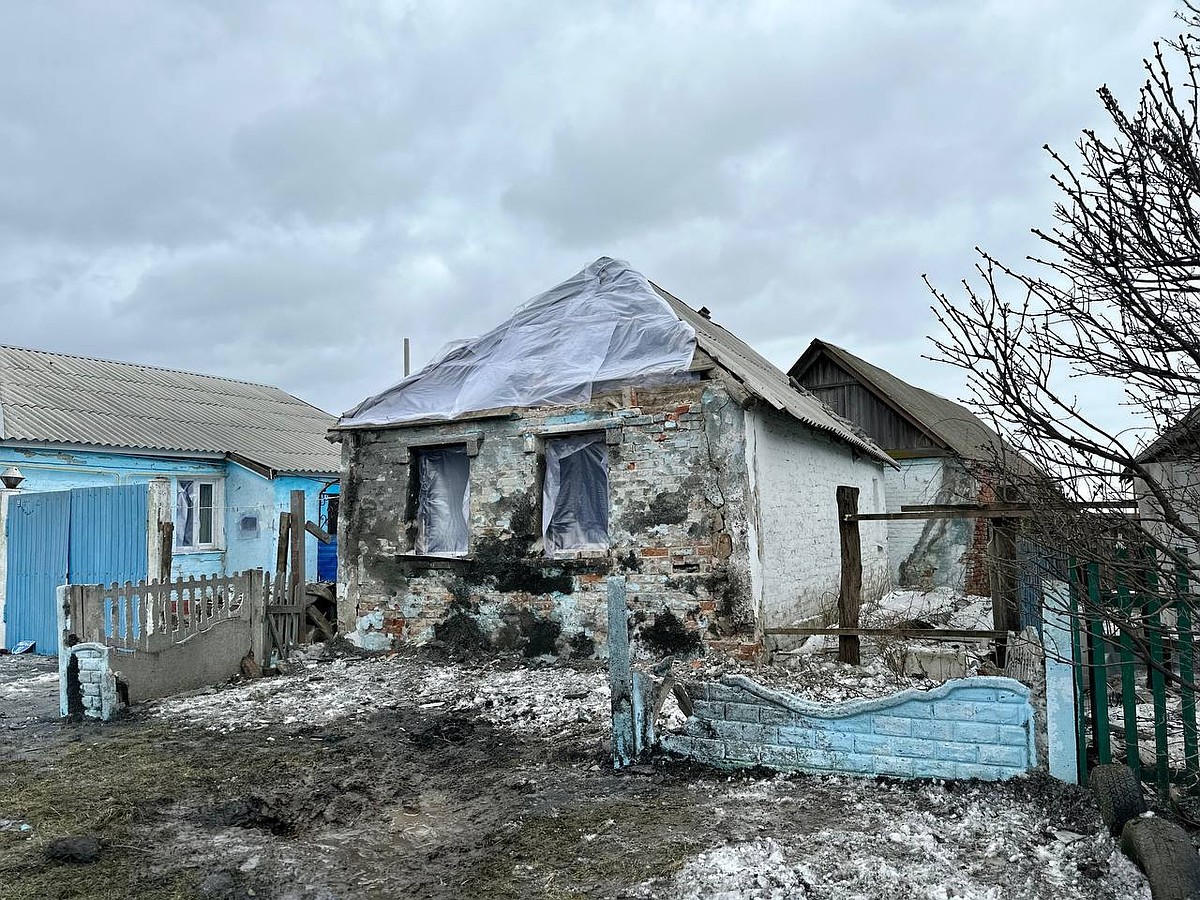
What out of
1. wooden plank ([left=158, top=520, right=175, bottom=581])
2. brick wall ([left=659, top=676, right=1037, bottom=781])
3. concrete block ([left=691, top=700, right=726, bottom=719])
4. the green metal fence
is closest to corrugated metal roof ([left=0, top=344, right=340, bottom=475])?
wooden plank ([left=158, top=520, right=175, bottom=581])

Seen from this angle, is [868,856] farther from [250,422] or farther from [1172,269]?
[250,422]

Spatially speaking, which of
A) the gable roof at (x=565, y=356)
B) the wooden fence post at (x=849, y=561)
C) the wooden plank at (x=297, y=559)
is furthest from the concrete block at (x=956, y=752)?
the wooden plank at (x=297, y=559)

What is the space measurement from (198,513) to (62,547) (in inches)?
148

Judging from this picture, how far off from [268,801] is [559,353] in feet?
19.7

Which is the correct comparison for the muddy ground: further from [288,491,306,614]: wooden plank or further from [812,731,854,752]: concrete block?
[288,491,306,614]: wooden plank

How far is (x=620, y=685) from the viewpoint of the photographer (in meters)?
5.20

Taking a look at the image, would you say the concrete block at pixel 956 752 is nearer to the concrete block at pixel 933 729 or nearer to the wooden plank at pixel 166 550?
the concrete block at pixel 933 729

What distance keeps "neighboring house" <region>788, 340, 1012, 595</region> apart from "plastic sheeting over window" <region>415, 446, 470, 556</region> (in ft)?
31.2

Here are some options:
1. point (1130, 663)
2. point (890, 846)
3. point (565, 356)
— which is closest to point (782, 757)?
point (890, 846)

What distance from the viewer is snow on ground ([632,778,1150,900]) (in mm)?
3430

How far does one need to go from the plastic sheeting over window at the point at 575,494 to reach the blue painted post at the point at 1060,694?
5467 mm

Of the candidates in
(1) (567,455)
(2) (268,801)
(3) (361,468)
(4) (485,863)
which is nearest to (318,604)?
(3) (361,468)

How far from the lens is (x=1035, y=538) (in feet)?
11.6

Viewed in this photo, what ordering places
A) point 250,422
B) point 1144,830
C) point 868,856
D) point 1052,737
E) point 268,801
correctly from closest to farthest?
1. point 1144,830
2. point 868,856
3. point 1052,737
4. point 268,801
5. point 250,422
